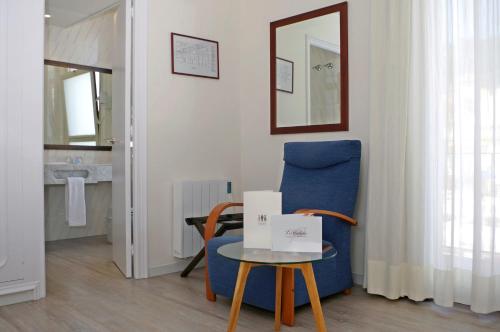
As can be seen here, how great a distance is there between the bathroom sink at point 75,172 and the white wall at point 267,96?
169 cm

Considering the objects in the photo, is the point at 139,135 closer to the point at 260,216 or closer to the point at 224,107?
the point at 224,107

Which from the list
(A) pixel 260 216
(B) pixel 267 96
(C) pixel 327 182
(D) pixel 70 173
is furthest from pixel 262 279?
(D) pixel 70 173

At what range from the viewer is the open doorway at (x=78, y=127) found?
4391 millimetres

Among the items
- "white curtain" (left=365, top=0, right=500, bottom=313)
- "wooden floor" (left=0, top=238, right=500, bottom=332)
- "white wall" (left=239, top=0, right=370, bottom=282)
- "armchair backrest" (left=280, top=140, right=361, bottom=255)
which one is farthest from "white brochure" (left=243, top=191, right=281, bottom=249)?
"white wall" (left=239, top=0, right=370, bottom=282)

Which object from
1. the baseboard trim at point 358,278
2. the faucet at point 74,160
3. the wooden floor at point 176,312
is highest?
the faucet at point 74,160

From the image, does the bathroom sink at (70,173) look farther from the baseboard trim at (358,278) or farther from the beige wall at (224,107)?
the baseboard trim at (358,278)

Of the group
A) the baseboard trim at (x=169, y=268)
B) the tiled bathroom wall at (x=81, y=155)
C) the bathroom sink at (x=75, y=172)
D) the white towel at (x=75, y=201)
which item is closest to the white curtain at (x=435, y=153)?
the baseboard trim at (x=169, y=268)

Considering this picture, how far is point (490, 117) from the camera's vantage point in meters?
2.39

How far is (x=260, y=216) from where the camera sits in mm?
2152

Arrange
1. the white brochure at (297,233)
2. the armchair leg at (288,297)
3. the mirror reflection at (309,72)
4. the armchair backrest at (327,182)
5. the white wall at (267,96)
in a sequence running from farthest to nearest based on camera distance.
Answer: the mirror reflection at (309,72) → the white wall at (267,96) → the armchair backrest at (327,182) → the armchair leg at (288,297) → the white brochure at (297,233)

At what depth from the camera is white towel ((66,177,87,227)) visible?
4.32 metres

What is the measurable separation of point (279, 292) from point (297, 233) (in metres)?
0.42

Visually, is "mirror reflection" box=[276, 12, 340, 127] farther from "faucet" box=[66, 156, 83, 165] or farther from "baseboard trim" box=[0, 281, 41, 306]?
"faucet" box=[66, 156, 83, 165]

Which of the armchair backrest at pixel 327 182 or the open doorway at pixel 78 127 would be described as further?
the open doorway at pixel 78 127
